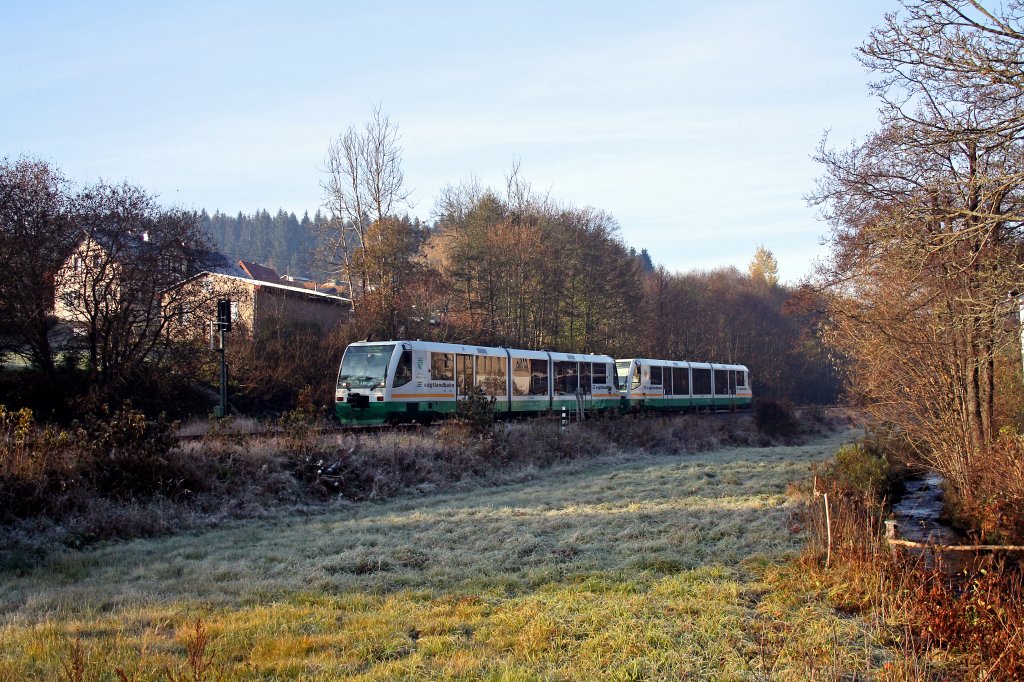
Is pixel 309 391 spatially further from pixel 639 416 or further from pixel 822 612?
pixel 822 612

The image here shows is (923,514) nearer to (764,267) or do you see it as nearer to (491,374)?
(491,374)

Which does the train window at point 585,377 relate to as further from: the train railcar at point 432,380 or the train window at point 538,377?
the train window at point 538,377

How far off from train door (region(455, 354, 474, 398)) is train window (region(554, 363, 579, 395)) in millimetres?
5598

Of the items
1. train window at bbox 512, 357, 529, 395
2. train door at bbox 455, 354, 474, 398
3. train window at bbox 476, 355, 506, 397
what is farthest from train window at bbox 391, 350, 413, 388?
train window at bbox 512, 357, 529, 395

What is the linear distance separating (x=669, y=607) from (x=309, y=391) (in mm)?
18951

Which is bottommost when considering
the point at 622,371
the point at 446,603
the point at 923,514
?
the point at 923,514

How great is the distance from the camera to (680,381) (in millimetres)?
36094

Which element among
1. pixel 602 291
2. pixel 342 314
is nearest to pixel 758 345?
pixel 602 291

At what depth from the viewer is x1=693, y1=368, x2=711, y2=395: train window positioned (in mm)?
37506

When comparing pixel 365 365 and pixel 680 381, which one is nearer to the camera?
pixel 365 365

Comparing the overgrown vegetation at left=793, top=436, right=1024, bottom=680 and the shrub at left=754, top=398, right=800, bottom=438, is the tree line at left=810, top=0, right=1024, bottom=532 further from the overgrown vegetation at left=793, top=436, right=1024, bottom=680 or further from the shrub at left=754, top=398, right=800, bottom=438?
the shrub at left=754, top=398, right=800, bottom=438

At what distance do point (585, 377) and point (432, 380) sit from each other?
937cm

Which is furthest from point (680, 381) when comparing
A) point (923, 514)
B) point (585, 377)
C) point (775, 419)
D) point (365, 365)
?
point (923, 514)

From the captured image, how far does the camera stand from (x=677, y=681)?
504cm
